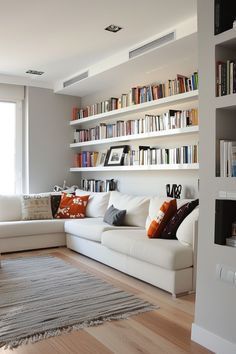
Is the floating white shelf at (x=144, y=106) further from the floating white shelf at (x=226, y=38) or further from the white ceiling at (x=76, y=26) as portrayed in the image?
the floating white shelf at (x=226, y=38)

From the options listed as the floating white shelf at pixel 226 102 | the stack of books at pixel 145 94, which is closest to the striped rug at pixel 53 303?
the floating white shelf at pixel 226 102

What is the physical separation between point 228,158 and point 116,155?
11.8ft

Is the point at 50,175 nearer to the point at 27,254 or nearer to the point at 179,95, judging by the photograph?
the point at 27,254

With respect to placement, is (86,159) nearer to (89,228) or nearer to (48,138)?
(48,138)

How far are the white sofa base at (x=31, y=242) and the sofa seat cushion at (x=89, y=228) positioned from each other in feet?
0.81

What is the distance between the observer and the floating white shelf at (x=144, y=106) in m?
4.32

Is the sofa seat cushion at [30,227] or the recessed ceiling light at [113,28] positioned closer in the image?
the recessed ceiling light at [113,28]

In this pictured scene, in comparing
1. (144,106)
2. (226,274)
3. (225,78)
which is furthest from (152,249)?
(144,106)

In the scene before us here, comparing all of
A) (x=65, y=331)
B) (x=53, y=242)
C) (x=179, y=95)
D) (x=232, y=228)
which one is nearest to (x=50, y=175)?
(x=53, y=242)

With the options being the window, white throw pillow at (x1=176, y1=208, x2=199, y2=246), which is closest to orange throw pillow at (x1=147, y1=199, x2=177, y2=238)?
white throw pillow at (x1=176, y1=208, x2=199, y2=246)

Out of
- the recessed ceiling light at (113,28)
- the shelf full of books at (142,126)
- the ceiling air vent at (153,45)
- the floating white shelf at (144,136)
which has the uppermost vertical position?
the recessed ceiling light at (113,28)

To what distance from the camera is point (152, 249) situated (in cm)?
341

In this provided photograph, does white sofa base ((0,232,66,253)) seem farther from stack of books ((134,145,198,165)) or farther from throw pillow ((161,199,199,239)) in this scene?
throw pillow ((161,199,199,239))

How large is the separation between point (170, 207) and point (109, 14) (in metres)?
2.05
